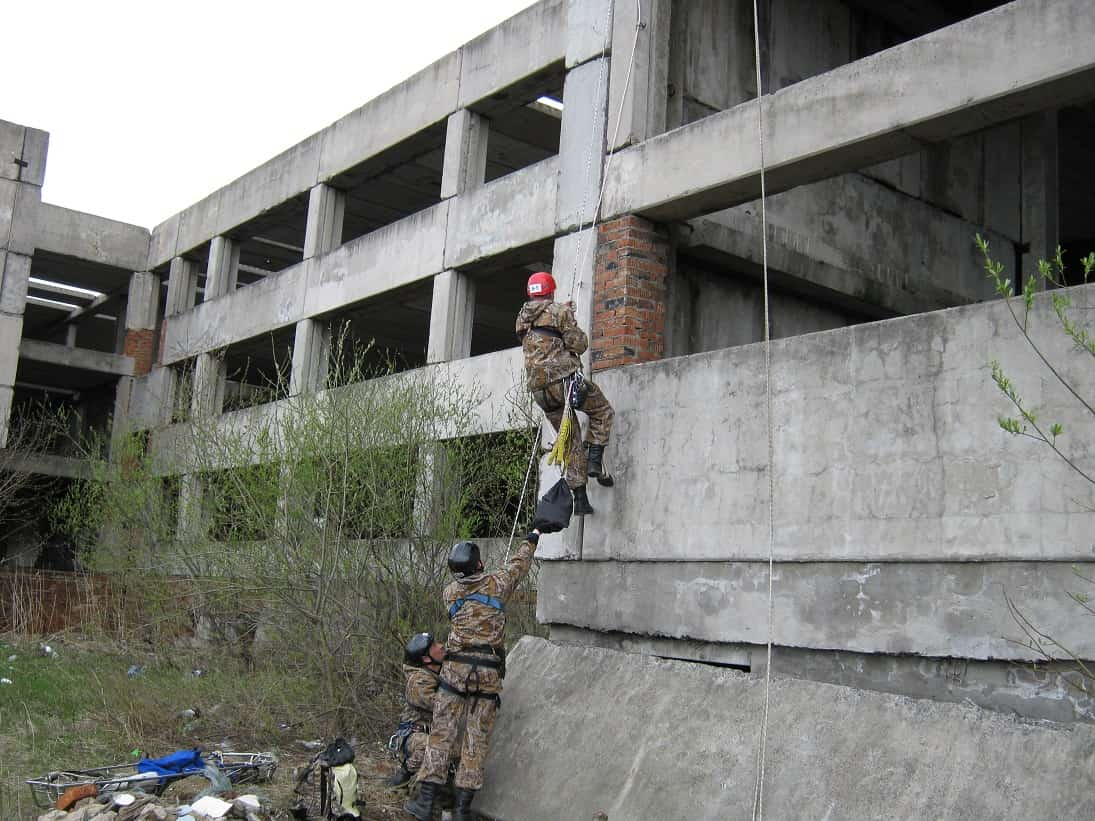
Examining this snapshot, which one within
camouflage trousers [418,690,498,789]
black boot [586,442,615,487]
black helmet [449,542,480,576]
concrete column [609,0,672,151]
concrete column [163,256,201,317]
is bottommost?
camouflage trousers [418,690,498,789]

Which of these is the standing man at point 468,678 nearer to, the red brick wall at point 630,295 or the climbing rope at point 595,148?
the climbing rope at point 595,148

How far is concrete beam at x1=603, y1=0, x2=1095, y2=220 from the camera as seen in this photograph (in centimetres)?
714

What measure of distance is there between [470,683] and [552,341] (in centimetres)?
272

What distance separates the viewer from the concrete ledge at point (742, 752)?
5836 mm

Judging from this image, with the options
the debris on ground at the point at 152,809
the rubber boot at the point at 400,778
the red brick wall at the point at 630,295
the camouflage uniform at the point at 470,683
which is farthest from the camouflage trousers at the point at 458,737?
the red brick wall at the point at 630,295

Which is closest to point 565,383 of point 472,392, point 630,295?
point 630,295

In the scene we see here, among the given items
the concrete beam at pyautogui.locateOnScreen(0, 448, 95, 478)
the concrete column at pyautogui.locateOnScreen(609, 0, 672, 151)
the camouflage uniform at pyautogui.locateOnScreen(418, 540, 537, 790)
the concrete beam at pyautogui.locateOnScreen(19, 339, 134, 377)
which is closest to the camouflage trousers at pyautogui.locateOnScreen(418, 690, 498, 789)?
the camouflage uniform at pyautogui.locateOnScreen(418, 540, 537, 790)

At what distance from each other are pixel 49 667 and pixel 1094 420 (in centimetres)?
1339

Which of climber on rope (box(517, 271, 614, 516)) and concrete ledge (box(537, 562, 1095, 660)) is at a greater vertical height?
climber on rope (box(517, 271, 614, 516))

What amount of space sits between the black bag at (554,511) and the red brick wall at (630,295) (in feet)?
5.27

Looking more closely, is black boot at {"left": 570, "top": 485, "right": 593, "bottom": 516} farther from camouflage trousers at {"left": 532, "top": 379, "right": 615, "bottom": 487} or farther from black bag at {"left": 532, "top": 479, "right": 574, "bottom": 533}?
black bag at {"left": 532, "top": 479, "right": 574, "bottom": 533}

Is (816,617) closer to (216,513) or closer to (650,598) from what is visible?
(650,598)

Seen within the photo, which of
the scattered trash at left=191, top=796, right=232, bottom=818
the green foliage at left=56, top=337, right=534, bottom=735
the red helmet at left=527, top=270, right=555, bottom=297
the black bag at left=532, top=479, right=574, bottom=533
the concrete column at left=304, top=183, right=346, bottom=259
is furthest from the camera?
the concrete column at left=304, top=183, right=346, bottom=259

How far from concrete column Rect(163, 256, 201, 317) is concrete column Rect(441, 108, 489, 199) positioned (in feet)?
30.2
